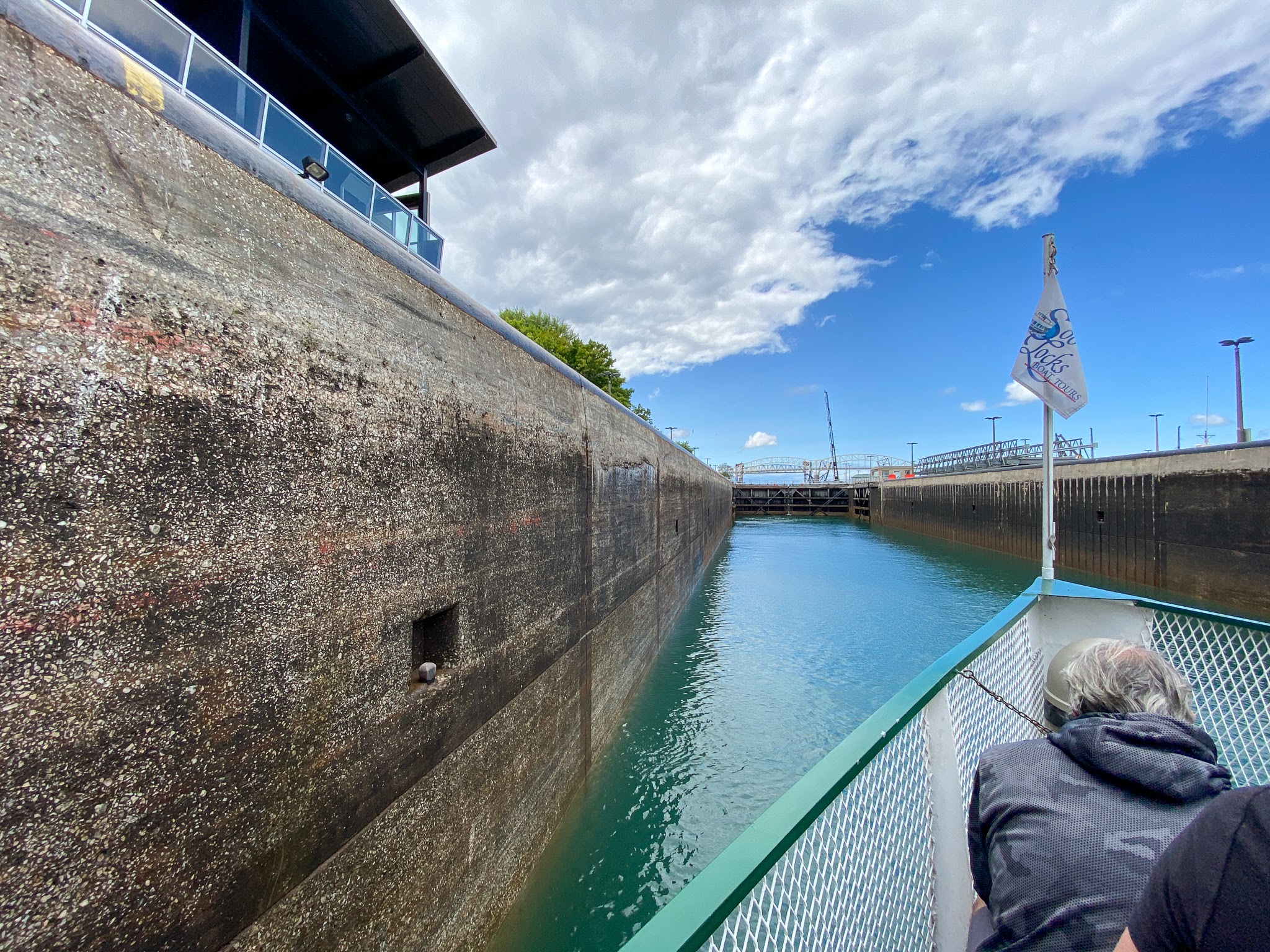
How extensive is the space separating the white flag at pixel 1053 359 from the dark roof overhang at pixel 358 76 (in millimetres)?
7692

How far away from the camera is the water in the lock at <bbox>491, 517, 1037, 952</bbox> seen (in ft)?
11.1

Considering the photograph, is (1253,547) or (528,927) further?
(1253,547)

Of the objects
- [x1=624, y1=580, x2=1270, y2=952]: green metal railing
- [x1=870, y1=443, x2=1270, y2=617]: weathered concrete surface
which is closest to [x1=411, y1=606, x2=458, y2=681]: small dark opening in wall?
[x1=624, y1=580, x2=1270, y2=952]: green metal railing

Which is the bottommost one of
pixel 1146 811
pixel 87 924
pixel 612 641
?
pixel 612 641

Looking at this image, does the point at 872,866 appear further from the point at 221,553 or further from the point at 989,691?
the point at 221,553

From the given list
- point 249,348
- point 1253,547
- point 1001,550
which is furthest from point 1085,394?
point 1001,550

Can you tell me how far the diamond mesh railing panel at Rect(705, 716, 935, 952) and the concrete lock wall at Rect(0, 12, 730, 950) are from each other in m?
1.41

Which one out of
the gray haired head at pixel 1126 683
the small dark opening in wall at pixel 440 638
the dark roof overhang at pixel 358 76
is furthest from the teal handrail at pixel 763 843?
the dark roof overhang at pixel 358 76

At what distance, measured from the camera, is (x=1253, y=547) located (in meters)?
9.99

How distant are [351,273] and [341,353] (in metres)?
0.35

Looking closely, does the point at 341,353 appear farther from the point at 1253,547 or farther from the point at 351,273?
the point at 1253,547

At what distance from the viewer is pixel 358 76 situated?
6.79 metres

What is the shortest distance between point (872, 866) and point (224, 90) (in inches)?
227

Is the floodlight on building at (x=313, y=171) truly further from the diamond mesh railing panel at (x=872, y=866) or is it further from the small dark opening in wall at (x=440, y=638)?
the diamond mesh railing panel at (x=872, y=866)
